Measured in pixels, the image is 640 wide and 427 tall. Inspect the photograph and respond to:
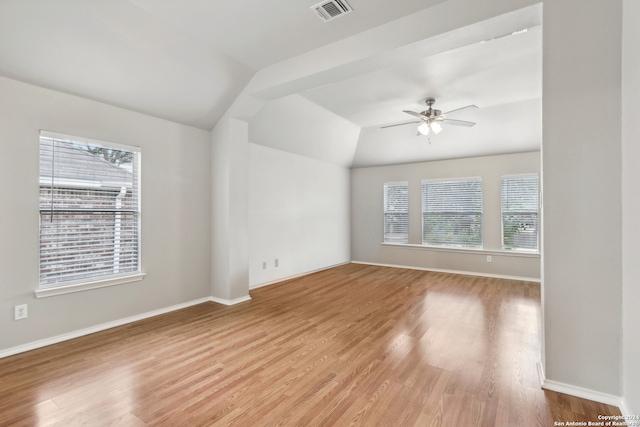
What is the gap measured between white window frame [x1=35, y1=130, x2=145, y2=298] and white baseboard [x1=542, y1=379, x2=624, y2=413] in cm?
405

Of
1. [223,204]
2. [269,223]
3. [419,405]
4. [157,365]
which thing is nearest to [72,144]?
[223,204]

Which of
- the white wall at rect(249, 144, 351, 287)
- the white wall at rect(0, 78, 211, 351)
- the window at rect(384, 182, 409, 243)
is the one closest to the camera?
the white wall at rect(0, 78, 211, 351)

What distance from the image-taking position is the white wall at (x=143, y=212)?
2.67 metres

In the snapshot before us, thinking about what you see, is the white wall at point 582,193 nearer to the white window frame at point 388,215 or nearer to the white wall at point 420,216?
the white wall at point 420,216

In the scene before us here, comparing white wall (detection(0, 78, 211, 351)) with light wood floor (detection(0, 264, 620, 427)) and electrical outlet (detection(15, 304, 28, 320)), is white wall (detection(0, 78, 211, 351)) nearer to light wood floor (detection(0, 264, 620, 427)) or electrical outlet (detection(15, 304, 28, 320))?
electrical outlet (detection(15, 304, 28, 320))

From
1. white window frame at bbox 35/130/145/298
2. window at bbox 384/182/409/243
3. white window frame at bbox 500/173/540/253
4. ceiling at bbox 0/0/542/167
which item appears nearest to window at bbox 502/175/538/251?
white window frame at bbox 500/173/540/253

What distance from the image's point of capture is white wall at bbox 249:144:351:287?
202 inches

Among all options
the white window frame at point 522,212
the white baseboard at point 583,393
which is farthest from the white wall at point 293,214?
the white baseboard at point 583,393

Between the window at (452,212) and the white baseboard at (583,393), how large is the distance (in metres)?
4.41

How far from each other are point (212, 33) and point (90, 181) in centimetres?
202

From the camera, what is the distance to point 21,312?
8.95ft

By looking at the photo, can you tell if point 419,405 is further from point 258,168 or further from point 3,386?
point 258,168

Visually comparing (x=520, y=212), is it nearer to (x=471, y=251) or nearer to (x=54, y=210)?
(x=471, y=251)

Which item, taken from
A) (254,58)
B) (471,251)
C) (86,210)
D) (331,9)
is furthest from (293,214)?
(331,9)
